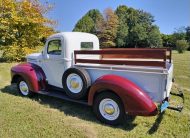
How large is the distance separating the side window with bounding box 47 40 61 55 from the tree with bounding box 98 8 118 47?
36985mm

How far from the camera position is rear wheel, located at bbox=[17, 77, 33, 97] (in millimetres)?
7059

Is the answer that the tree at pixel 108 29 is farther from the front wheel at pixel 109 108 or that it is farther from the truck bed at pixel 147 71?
the front wheel at pixel 109 108

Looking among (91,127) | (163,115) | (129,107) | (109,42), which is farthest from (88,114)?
(109,42)

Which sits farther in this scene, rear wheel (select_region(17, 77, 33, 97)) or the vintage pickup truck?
rear wheel (select_region(17, 77, 33, 97))

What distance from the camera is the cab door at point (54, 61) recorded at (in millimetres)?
6242

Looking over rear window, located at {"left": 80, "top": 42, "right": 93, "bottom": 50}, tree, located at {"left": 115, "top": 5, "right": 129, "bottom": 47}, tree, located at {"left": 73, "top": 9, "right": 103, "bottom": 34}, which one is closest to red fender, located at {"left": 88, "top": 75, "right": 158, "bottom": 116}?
rear window, located at {"left": 80, "top": 42, "right": 93, "bottom": 50}

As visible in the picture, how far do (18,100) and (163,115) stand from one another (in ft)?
13.5

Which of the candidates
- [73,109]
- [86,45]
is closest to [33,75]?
[73,109]

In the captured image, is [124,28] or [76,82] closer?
[76,82]

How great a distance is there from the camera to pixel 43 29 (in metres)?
15.9

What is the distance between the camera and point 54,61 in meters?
6.46

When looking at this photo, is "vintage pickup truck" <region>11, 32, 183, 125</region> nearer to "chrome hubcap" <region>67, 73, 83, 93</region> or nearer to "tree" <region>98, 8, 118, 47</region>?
"chrome hubcap" <region>67, 73, 83, 93</region>

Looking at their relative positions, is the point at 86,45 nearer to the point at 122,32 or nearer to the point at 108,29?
the point at 108,29

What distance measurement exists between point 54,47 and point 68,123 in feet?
7.88
